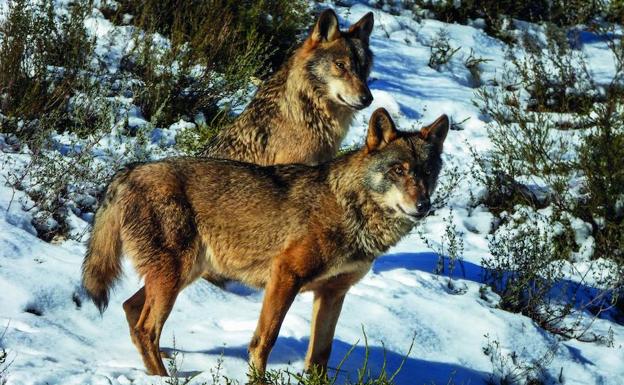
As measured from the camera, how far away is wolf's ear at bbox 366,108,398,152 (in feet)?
18.4

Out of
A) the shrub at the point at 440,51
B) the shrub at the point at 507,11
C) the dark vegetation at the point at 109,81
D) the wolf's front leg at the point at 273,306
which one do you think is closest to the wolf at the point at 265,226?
the wolf's front leg at the point at 273,306

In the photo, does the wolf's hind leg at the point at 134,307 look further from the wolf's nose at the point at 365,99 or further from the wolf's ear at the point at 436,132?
the wolf's nose at the point at 365,99

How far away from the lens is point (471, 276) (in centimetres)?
815

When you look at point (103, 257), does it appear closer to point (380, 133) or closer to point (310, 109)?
point (380, 133)

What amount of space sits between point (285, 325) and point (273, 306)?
1046 millimetres

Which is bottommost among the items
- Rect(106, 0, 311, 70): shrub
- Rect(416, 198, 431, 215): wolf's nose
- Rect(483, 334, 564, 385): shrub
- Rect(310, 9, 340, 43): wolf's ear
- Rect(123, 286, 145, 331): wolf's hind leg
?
Rect(483, 334, 564, 385): shrub

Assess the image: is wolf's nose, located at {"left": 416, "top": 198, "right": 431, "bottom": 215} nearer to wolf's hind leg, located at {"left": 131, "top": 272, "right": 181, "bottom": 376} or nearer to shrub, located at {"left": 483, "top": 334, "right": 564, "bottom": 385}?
wolf's hind leg, located at {"left": 131, "top": 272, "right": 181, "bottom": 376}

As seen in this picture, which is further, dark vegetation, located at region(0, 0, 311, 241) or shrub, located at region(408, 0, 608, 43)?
shrub, located at region(408, 0, 608, 43)

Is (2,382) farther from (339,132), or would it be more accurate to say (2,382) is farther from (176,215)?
(339,132)

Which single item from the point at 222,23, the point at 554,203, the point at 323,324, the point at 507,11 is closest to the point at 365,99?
the point at 323,324

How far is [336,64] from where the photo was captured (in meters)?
7.38

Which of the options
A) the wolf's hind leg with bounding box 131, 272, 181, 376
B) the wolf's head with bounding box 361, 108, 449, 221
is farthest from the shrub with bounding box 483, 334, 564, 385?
the wolf's hind leg with bounding box 131, 272, 181, 376

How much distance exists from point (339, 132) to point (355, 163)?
71.7 inches

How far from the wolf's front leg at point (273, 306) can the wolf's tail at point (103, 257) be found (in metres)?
0.96
